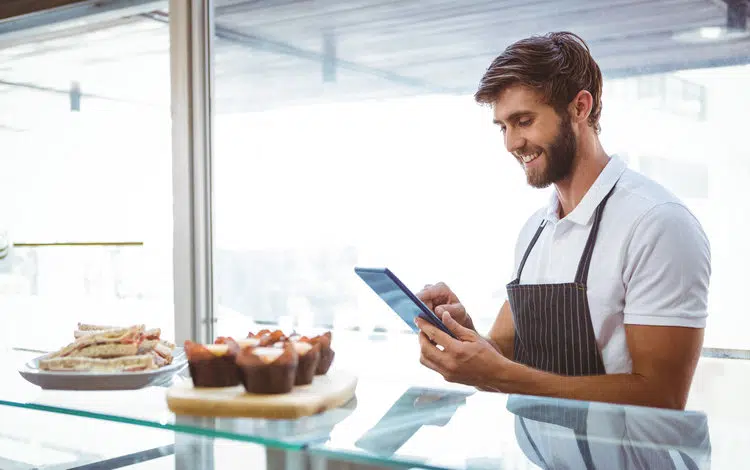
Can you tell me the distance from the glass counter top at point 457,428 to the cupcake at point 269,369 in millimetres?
67

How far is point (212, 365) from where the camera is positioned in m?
1.26

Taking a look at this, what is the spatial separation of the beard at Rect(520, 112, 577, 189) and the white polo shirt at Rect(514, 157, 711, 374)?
0.27 feet

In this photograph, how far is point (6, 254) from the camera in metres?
4.25

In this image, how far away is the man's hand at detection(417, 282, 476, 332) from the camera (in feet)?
6.66

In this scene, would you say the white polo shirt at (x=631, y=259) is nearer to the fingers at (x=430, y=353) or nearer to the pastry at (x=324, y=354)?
the fingers at (x=430, y=353)

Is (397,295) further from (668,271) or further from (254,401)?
(668,271)

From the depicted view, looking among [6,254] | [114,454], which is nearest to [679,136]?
[114,454]

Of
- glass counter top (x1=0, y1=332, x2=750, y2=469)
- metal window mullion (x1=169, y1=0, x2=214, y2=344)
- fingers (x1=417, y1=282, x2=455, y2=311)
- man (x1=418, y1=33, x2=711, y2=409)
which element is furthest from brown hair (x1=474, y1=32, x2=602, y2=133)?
metal window mullion (x1=169, y1=0, x2=214, y2=344)

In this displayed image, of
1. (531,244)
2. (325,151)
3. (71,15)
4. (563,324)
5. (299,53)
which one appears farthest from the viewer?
(71,15)

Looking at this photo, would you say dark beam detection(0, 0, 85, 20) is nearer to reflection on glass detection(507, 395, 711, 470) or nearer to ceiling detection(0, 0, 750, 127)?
ceiling detection(0, 0, 750, 127)

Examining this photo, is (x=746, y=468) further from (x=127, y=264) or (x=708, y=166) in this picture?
(x=127, y=264)

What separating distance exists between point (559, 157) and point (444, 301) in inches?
17.2

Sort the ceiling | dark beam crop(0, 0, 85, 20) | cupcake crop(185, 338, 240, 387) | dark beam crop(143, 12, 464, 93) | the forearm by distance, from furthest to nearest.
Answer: dark beam crop(0, 0, 85, 20), dark beam crop(143, 12, 464, 93), the ceiling, the forearm, cupcake crop(185, 338, 240, 387)

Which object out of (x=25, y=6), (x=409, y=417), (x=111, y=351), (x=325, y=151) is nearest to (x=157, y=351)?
(x=111, y=351)
